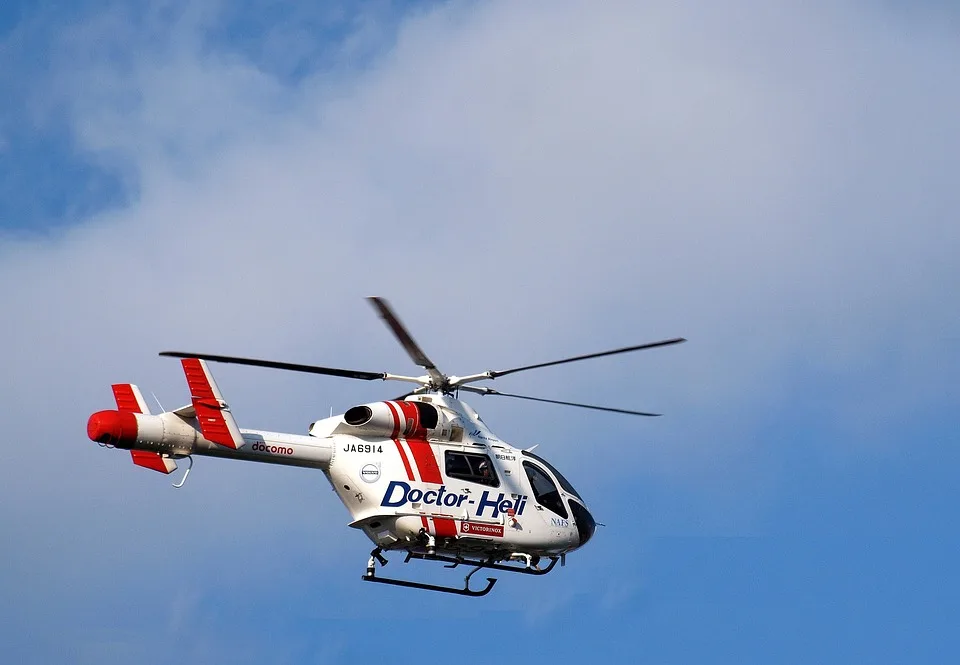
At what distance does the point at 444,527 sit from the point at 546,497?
2.49 meters

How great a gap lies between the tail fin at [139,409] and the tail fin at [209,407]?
2.48 feet

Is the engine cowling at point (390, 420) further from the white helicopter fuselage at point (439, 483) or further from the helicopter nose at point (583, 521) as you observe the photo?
the helicopter nose at point (583, 521)

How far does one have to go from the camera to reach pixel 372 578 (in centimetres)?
2541

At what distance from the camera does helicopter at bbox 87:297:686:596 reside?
2420cm

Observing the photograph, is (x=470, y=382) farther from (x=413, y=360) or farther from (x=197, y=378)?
(x=197, y=378)

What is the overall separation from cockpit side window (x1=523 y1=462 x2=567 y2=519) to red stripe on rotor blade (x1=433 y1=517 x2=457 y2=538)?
2.02 m

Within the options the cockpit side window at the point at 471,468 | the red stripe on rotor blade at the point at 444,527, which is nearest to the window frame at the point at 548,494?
the cockpit side window at the point at 471,468

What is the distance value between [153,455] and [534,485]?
22.4ft

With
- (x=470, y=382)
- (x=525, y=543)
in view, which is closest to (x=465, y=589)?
(x=525, y=543)

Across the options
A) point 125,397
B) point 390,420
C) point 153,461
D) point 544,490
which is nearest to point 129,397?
point 125,397

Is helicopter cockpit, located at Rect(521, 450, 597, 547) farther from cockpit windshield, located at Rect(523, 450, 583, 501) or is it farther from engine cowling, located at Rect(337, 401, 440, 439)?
engine cowling, located at Rect(337, 401, 440, 439)

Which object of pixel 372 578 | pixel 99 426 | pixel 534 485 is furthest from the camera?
pixel 534 485

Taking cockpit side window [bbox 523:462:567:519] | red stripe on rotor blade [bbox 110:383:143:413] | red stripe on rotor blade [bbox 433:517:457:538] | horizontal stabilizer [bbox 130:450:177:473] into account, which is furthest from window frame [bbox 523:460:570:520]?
red stripe on rotor blade [bbox 110:383:143:413]

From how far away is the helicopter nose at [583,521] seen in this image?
91.7 ft
